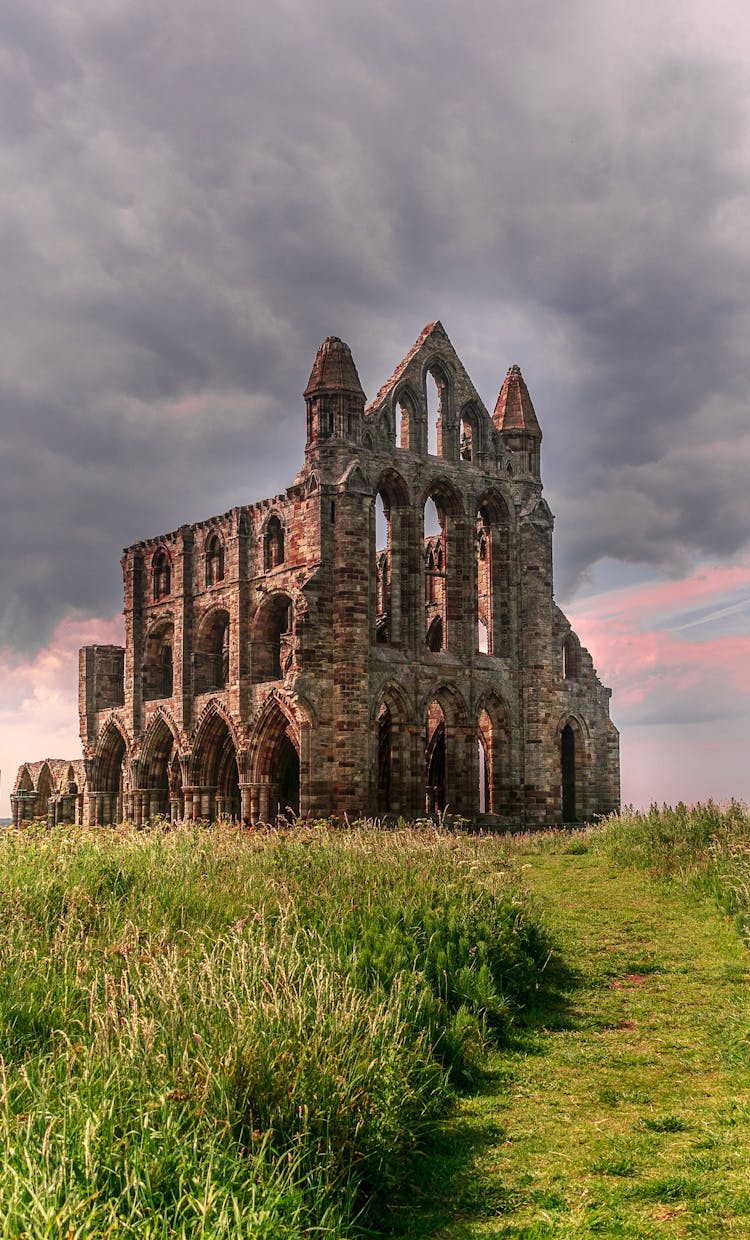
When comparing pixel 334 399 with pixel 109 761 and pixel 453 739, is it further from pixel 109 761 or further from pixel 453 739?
pixel 109 761

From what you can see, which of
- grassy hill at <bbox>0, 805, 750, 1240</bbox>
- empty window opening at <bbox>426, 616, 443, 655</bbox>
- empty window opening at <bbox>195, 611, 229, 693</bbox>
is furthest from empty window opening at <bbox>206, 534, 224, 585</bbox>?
grassy hill at <bbox>0, 805, 750, 1240</bbox>

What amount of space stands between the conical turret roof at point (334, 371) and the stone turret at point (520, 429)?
254 inches

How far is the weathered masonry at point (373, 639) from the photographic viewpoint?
28.9 meters

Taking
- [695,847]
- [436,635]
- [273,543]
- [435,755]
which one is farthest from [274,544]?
[695,847]

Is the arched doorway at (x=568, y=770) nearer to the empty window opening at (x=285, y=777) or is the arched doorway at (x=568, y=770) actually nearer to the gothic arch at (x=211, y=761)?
the empty window opening at (x=285, y=777)

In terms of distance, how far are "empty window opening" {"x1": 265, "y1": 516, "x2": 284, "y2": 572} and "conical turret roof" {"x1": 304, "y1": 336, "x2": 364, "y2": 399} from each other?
13.9 feet

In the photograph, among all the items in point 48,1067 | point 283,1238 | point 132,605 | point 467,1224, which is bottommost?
point 467,1224

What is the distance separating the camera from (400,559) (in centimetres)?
3112

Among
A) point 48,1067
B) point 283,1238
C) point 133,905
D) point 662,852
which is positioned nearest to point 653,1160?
point 283,1238

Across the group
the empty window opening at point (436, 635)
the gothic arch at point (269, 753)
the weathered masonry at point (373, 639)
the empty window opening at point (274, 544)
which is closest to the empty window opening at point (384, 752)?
the weathered masonry at point (373, 639)

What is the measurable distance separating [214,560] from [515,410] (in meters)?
10.5

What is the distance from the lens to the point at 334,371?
3012 centimetres

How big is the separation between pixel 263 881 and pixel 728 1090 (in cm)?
529

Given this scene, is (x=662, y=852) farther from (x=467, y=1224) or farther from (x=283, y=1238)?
(x=283, y=1238)
